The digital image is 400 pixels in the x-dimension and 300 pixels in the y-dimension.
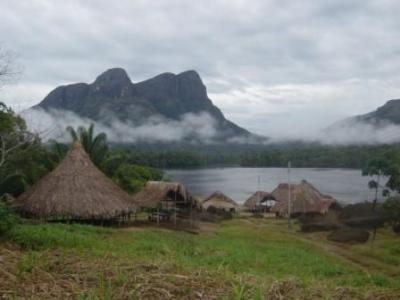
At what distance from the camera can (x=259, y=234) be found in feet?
77.7

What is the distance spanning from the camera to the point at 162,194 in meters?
25.5

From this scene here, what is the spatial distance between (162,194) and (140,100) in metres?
149

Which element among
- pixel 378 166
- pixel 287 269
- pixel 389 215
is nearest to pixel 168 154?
pixel 378 166

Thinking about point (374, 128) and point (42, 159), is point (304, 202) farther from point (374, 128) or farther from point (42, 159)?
point (374, 128)

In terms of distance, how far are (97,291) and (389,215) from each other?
29243 mm

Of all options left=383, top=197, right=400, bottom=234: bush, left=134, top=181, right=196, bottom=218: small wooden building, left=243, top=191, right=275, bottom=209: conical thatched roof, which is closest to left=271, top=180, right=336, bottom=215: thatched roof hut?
left=243, top=191, right=275, bottom=209: conical thatched roof

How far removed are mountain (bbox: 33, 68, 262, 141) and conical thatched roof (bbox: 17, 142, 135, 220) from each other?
13000cm

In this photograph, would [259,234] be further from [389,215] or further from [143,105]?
[143,105]

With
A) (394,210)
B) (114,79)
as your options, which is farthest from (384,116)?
(394,210)

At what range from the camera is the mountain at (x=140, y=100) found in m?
158

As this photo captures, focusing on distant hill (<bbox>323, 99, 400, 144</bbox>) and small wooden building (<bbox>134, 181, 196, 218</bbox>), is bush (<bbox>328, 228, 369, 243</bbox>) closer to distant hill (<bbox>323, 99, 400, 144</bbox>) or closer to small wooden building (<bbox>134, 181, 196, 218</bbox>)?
small wooden building (<bbox>134, 181, 196, 218</bbox>)

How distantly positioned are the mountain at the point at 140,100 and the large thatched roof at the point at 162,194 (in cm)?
12526

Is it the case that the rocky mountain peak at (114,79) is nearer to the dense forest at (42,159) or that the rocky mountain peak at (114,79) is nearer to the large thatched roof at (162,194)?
the dense forest at (42,159)

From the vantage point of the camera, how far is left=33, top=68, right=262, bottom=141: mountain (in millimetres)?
157500
